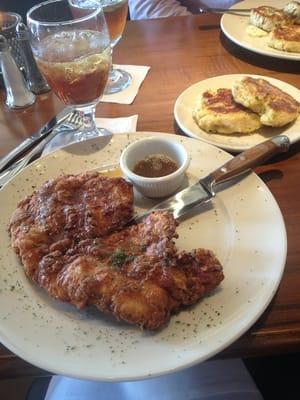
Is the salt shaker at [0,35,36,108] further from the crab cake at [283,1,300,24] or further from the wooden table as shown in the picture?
the crab cake at [283,1,300,24]

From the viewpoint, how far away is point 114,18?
5.04 feet

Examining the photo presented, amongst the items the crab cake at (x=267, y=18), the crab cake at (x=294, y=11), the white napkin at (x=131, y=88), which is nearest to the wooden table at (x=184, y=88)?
the white napkin at (x=131, y=88)

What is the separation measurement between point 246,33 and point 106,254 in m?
1.35

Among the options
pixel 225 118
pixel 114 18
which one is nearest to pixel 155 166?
pixel 225 118

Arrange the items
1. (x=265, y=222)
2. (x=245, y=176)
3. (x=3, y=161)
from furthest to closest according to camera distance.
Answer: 1. (x=3, y=161)
2. (x=245, y=176)
3. (x=265, y=222)

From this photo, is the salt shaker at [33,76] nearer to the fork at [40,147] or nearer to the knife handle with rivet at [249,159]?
the fork at [40,147]

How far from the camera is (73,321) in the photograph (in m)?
0.82

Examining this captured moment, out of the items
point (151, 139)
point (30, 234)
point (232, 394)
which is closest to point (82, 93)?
point (151, 139)

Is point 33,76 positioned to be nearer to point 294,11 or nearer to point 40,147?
point 40,147

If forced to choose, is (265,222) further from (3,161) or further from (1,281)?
(3,161)

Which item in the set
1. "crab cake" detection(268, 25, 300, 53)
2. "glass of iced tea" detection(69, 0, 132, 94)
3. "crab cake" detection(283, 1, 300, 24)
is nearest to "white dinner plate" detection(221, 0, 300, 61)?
"crab cake" detection(268, 25, 300, 53)

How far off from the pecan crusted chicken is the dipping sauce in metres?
0.13

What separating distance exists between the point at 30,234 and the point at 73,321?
0.22 m

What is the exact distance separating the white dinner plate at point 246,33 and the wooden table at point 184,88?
4cm
